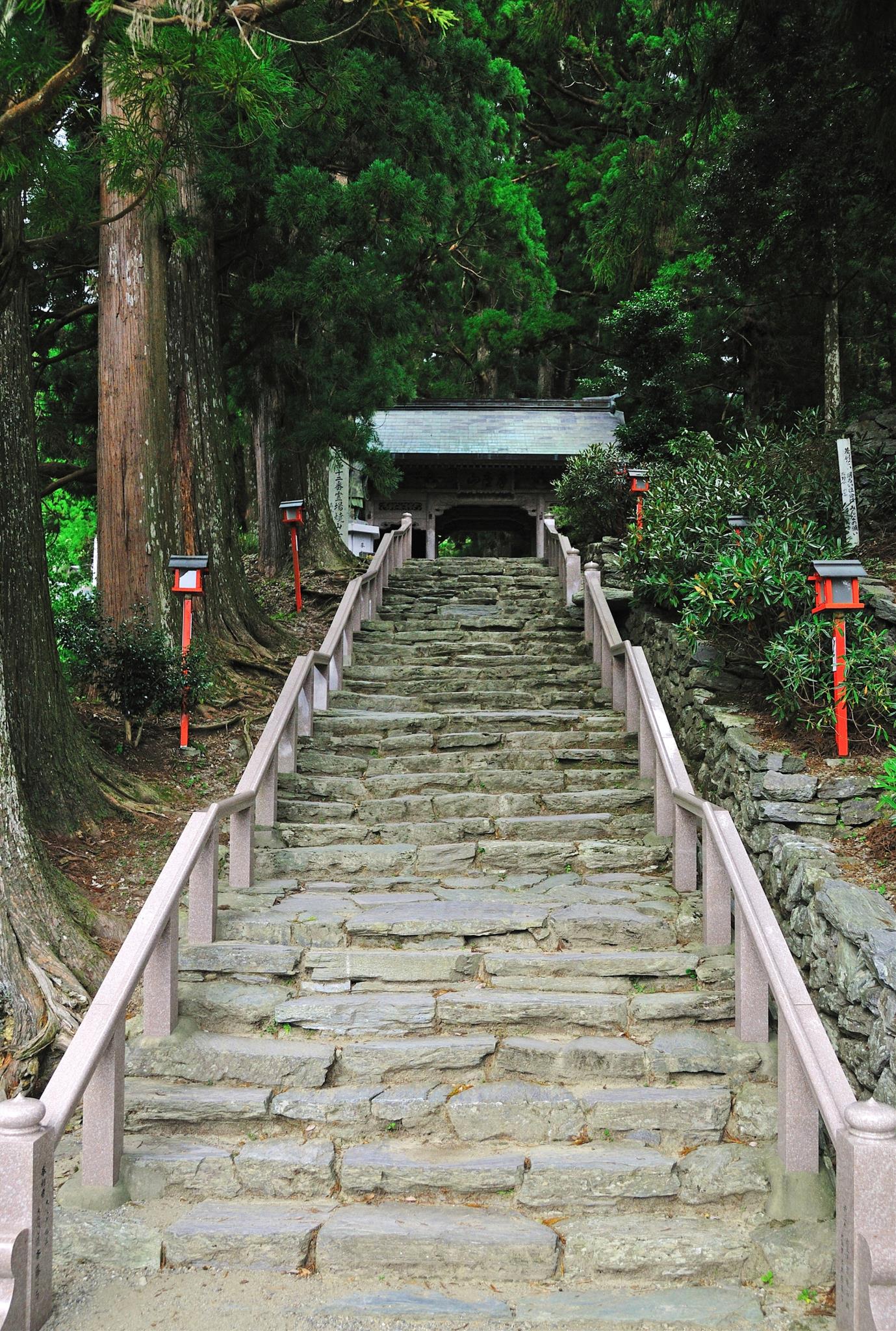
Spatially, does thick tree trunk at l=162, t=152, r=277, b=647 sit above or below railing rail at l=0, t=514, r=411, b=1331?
above

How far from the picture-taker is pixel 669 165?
990cm

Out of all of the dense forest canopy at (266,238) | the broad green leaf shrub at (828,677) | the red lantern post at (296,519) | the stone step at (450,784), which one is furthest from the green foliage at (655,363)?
the broad green leaf shrub at (828,677)

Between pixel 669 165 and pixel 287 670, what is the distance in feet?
19.1

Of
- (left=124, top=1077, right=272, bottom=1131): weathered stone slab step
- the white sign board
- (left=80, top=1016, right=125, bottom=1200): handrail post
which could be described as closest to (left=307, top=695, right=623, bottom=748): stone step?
the white sign board

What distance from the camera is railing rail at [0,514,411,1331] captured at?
3.05 meters

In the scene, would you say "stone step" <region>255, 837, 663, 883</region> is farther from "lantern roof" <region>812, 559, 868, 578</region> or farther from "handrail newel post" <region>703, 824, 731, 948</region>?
"lantern roof" <region>812, 559, 868, 578</region>

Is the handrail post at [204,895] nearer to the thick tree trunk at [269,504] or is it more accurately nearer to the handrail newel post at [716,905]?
the handrail newel post at [716,905]

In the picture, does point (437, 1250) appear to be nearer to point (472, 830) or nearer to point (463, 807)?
point (472, 830)

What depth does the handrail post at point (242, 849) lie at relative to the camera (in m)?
5.79

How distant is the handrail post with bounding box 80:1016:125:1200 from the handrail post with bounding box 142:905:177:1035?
2.16 ft

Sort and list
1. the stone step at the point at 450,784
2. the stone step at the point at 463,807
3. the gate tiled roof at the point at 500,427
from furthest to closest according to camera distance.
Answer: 1. the gate tiled roof at the point at 500,427
2. the stone step at the point at 450,784
3. the stone step at the point at 463,807

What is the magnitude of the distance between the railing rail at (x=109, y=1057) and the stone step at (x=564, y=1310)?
93 centimetres

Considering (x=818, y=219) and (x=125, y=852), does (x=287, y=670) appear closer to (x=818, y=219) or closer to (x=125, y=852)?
(x=125, y=852)

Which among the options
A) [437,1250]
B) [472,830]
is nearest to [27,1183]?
[437,1250]
